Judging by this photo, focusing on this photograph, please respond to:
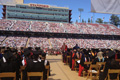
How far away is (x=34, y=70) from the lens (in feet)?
15.6

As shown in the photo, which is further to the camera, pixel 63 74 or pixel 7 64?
pixel 63 74

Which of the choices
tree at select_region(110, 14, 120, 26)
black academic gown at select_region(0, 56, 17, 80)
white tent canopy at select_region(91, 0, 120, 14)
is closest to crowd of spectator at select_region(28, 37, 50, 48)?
white tent canopy at select_region(91, 0, 120, 14)

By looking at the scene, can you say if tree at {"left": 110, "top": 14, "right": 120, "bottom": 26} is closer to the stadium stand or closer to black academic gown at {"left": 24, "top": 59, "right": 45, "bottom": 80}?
the stadium stand

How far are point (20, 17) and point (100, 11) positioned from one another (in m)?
50.0

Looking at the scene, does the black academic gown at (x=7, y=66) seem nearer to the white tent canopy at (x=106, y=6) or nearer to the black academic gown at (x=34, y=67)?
the black academic gown at (x=34, y=67)

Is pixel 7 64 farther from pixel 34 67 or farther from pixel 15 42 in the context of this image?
pixel 15 42

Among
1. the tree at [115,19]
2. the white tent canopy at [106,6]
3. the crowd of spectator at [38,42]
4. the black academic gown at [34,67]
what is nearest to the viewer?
the black academic gown at [34,67]

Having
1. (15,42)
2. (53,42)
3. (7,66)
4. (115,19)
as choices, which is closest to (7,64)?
(7,66)

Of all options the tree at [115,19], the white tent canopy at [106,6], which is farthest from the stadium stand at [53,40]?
the tree at [115,19]

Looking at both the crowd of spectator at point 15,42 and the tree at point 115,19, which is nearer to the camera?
the crowd of spectator at point 15,42

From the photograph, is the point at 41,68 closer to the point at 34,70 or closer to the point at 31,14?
the point at 34,70

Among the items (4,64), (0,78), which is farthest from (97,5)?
(0,78)

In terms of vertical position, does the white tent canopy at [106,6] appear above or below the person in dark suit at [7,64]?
above

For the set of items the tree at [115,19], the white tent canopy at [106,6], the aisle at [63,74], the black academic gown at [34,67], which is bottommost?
the aisle at [63,74]
